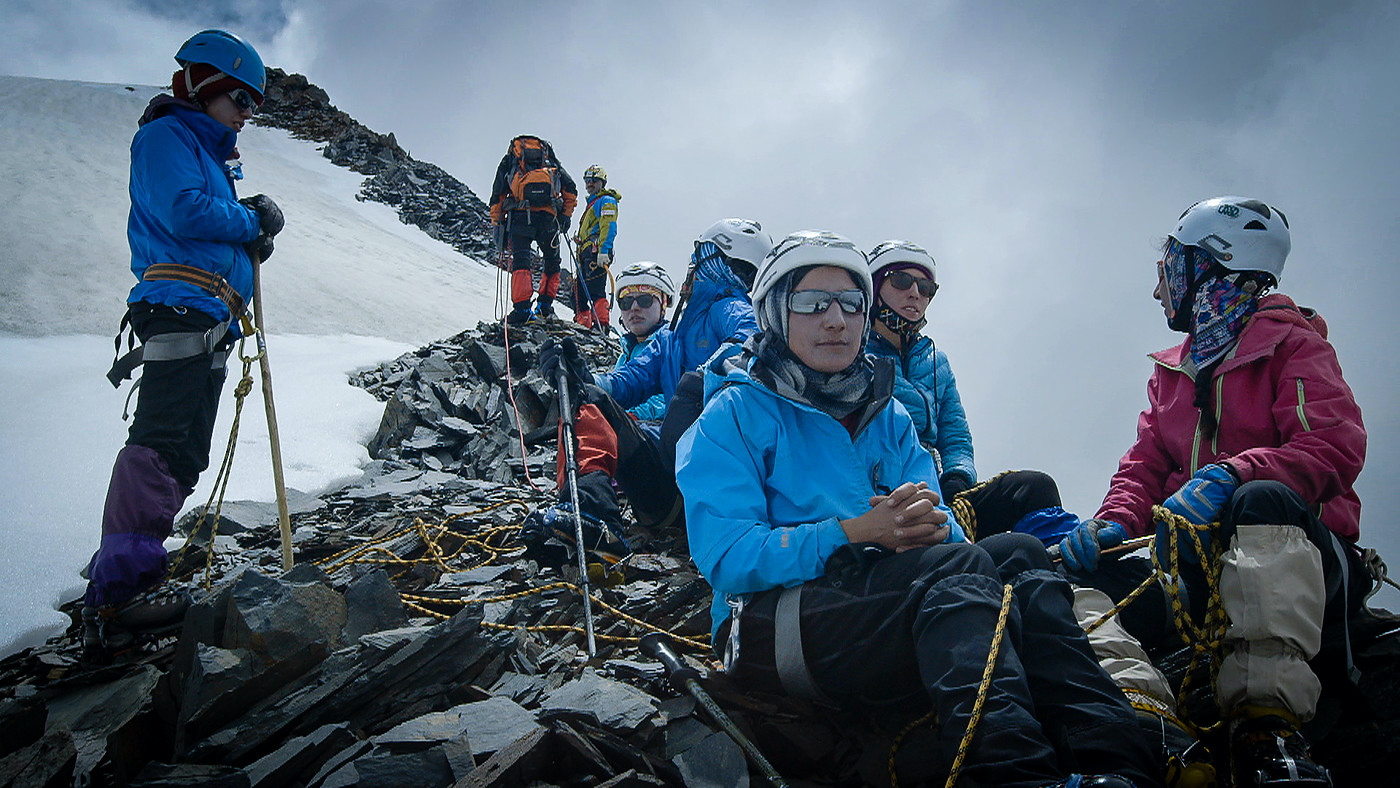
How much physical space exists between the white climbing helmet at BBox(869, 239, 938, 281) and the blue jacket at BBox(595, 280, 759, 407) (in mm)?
1162

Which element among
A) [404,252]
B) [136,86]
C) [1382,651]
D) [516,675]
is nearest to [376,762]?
[516,675]

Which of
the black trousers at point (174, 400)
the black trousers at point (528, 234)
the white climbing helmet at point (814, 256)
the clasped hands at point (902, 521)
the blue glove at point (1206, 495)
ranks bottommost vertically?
the clasped hands at point (902, 521)

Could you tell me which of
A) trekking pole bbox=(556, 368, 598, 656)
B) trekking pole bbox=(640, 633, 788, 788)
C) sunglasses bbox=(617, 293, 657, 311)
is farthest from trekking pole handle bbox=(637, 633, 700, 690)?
sunglasses bbox=(617, 293, 657, 311)

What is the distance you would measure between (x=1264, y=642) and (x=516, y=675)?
2942 mm

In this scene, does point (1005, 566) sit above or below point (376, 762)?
above

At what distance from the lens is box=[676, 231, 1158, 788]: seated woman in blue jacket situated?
1919mm

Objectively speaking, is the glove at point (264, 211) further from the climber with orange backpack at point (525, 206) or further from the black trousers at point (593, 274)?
the black trousers at point (593, 274)

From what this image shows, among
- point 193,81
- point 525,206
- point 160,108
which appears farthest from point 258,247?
point 525,206

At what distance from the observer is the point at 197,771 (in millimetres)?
2105

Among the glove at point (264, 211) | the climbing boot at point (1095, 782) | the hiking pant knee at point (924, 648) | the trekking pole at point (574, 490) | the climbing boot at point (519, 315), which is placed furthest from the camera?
the climbing boot at point (519, 315)

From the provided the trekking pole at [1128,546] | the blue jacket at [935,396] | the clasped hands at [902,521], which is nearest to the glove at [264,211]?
the clasped hands at [902,521]

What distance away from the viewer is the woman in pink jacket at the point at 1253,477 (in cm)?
234

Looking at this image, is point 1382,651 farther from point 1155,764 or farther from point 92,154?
point 92,154

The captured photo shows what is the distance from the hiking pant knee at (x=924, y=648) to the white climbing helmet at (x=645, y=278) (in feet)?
17.4
